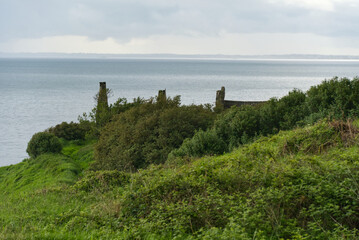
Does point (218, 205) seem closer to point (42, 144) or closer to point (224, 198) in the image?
point (224, 198)

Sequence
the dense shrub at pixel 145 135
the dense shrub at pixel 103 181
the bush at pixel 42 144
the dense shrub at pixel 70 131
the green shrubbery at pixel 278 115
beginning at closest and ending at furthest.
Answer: the dense shrub at pixel 103 181, the green shrubbery at pixel 278 115, the dense shrub at pixel 145 135, the bush at pixel 42 144, the dense shrub at pixel 70 131

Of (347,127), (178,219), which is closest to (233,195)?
(178,219)

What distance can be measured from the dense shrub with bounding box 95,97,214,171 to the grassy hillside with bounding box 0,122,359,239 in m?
4.75

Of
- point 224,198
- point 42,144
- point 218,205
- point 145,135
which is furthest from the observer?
point 42,144

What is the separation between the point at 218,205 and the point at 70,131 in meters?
19.3

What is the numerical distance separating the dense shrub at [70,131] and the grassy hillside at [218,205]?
A: 48.1 feet

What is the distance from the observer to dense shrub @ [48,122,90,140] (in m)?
24.7

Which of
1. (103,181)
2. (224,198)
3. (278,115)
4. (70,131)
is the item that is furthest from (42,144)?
(224,198)

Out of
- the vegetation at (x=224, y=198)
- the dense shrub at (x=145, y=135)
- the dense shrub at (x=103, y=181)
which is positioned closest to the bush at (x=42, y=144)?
the dense shrub at (x=145, y=135)

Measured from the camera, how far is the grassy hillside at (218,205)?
6.28 m

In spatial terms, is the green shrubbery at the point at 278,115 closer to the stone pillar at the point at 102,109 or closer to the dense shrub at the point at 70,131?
the stone pillar at the point at 102,109

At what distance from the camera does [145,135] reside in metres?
15.9

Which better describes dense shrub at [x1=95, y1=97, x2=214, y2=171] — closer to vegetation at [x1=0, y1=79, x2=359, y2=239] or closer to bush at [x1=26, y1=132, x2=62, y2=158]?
vegetation at [x1=0, y1=79, x2=359, y2=239]

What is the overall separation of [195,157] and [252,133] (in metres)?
3.31
